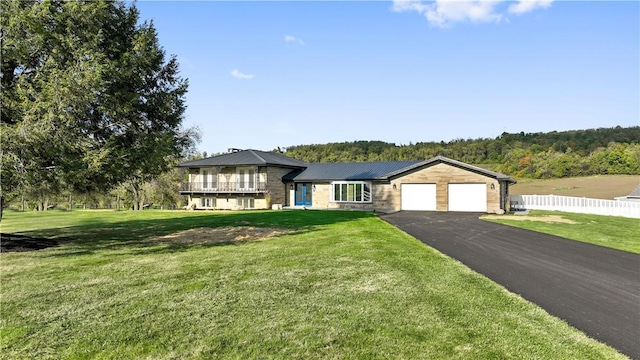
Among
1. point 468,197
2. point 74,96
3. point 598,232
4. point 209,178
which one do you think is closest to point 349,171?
point 468,197

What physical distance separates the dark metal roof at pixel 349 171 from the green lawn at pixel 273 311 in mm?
20412

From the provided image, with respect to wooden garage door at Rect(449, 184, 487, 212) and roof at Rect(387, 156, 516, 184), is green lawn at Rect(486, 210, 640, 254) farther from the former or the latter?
roof at Rect(387, 156, 516, 184)

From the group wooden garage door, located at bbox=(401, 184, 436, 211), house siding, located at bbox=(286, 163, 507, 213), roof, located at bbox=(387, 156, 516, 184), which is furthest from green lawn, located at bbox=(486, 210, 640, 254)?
wooden garage door, located at bbox=(401, 184, 436, 211)

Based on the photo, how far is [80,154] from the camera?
39.3 ft

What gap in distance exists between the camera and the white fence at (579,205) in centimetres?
2252

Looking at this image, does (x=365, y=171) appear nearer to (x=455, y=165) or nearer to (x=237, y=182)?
(x=455, y=165)

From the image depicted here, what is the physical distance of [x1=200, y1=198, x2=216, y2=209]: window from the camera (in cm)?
3512

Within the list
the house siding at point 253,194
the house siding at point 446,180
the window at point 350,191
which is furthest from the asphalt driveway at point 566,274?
the house siding at point 253,194

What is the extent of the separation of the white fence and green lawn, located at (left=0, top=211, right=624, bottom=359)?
2044cm

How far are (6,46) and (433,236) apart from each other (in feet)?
51.2

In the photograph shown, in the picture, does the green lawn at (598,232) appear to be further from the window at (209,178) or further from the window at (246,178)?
the window at (209,178)

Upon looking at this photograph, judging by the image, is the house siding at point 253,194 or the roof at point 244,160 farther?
the roof at point 244,160

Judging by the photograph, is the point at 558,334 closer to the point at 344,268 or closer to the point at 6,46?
the point at 344,268

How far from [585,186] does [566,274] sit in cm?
5022
